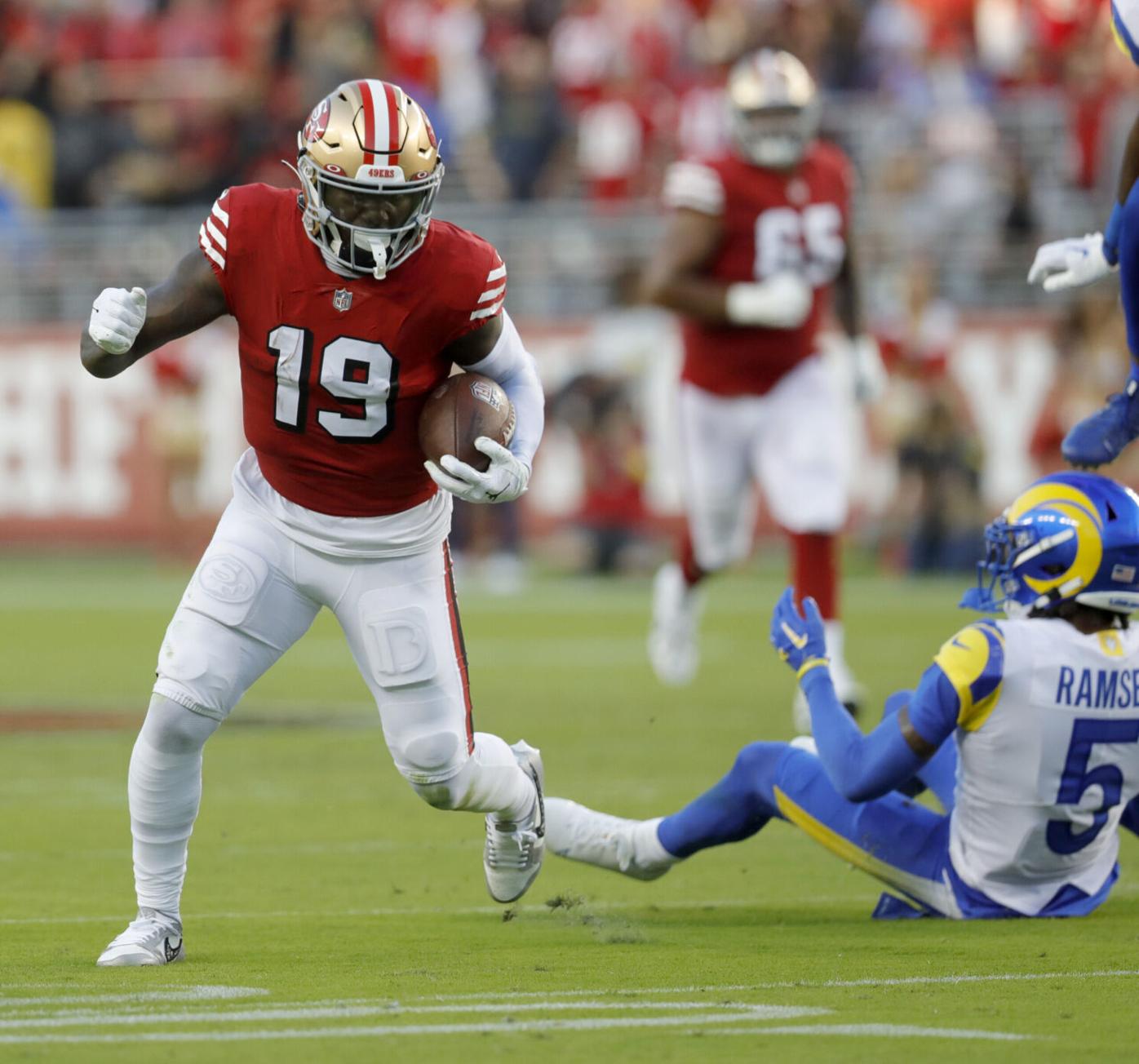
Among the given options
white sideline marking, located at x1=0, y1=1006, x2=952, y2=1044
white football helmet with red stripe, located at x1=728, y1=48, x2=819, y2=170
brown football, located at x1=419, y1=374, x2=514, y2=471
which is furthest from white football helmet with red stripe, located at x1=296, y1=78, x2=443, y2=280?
white football helmet with red stripe, located at x1=728, y1=48, x2=819, y2=170

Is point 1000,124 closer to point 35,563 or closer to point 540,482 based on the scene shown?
point 540,482

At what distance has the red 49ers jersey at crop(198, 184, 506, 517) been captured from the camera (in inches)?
196

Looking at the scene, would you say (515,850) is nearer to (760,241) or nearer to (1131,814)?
(1131,814)

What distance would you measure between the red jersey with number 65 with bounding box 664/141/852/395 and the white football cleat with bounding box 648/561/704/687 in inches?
36.1

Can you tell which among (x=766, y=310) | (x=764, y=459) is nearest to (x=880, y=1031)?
(x=766, y=310)

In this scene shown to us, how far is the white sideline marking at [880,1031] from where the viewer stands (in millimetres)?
3871

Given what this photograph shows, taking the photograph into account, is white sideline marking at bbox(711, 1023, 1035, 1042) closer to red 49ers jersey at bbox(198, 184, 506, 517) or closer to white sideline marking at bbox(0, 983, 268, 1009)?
white sideline marking at bbox(0, 983, 268, 1009)

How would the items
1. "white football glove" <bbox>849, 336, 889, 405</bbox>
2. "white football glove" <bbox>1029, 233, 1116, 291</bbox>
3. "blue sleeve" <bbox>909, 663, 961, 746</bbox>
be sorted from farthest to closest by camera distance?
"white football glove" <bbox>849, 336, 889, 405</bbox>, "white football glove" <bbox>1029, 233, 1116, 291</bbox>, "blue sleeve" <bbox>909, 663, 961, 746</bbox>

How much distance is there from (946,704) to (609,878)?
1663 mm

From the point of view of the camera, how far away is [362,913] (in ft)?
17.9

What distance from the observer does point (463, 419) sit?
4.92 m

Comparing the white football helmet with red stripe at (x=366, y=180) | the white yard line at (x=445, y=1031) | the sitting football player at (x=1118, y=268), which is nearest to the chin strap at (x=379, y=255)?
the white football helmet with red stripe at (x=366, y=180)

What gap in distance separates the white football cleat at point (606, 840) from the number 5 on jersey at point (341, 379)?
3.71 ft

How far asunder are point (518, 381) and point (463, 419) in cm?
36
